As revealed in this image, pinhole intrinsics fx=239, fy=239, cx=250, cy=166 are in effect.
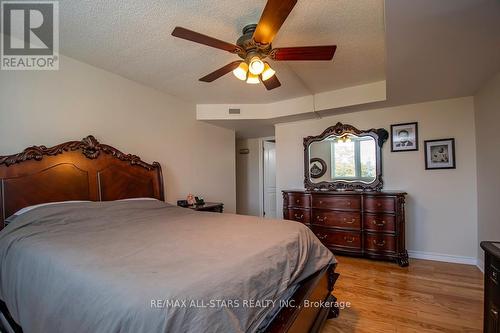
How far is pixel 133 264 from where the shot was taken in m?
1.09

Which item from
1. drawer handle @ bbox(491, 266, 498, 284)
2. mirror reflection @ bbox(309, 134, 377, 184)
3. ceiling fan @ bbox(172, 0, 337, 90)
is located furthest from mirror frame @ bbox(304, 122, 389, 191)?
drawer handle @ bbox(491, 266, 498, 284)

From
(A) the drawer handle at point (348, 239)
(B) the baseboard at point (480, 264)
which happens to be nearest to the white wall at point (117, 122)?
(A) the drawer handle at point (348, 239)

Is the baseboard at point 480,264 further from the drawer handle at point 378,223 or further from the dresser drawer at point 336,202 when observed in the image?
the dresser drawer at point 336,202

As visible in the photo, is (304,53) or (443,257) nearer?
(304,53)

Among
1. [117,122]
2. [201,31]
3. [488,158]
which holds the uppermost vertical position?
[201,31]

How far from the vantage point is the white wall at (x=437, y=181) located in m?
3.19

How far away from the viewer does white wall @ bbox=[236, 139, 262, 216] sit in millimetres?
5939

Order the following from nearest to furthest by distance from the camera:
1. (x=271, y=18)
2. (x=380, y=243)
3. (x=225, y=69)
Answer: (x=271, y=18) < (x=225, y=69) < (x=380, y=243)

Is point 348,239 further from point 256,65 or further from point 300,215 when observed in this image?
point 256,65

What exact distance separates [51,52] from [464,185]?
16.9ft

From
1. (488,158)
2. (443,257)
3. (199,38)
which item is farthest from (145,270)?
(443,257)

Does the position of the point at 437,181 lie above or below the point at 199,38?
below

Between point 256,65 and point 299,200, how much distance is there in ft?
8.17

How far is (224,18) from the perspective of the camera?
6.36 feet
